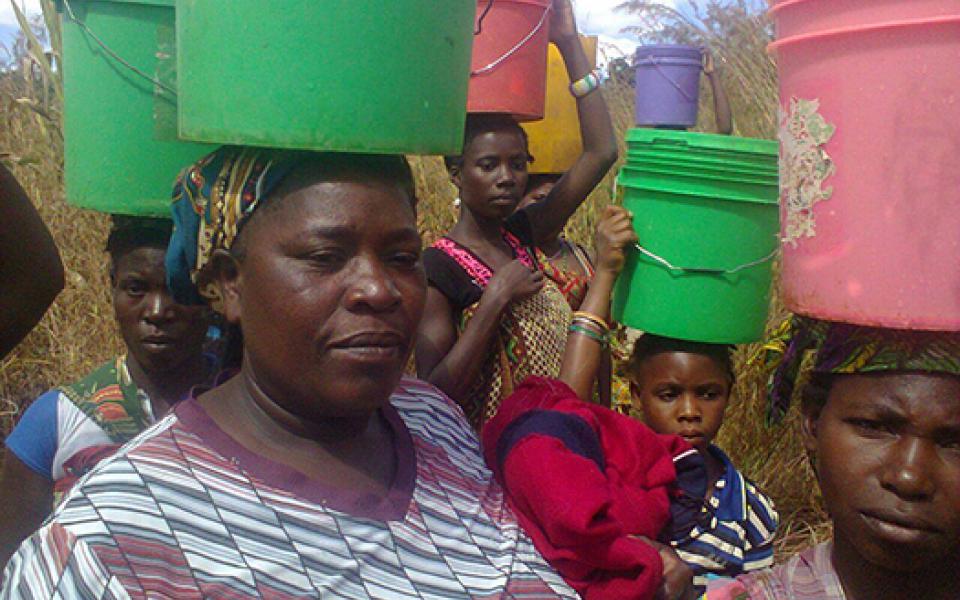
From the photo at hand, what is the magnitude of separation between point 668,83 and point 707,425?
9.32ft

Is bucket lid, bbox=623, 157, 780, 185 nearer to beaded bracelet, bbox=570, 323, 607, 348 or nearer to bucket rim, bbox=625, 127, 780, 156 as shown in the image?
bucket rim, bbox=625, 127, 780, 156

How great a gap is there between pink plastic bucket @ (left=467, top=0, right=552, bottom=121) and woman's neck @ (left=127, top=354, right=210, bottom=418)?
1258 mm

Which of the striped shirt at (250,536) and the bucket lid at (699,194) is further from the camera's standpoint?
the bucket lid at (699,194)

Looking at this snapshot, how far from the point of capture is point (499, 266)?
10.5 ft

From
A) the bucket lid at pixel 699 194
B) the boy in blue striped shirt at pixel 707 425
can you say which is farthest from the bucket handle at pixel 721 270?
the boy in blue striped shirt at pixel 707 425

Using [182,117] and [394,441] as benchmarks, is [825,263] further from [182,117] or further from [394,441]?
[182,117]

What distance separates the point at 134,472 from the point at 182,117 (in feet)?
1.71

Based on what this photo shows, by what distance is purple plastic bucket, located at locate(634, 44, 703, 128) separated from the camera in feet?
17.2

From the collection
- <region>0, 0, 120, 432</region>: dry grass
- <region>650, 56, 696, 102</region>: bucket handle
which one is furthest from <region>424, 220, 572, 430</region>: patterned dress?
<region>0, 0, 120, 432</region>: dry grass

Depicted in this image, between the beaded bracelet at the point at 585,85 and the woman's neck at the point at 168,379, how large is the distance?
6.06 feet

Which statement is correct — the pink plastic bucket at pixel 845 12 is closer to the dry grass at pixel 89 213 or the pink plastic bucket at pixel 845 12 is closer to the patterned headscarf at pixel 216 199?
the patterned headscarf at pixel 216 199

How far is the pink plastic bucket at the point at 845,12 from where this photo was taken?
132 cm

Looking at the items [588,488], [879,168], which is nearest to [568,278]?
[588,488]

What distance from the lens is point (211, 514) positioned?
136cm
